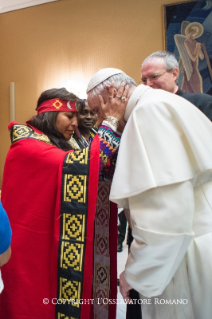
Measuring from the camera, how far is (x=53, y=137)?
64.6 inches

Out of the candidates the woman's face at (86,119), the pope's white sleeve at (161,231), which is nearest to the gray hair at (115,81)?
the pope's white sleeve at (161,231)

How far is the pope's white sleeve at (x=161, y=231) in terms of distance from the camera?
867 millimetres

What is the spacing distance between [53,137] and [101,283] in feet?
3.07

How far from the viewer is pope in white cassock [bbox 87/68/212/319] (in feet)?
2.87

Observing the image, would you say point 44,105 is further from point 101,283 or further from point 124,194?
point 101,283

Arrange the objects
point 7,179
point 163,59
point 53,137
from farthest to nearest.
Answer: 1. point 163,59
2. point 53,137
3. point 7,179

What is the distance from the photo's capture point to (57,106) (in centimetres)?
171

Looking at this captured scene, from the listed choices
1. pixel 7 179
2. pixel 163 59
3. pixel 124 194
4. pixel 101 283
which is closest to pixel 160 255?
pixel 124 194

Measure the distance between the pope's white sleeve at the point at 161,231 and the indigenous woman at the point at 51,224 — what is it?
446mm

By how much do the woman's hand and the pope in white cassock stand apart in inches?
11.4

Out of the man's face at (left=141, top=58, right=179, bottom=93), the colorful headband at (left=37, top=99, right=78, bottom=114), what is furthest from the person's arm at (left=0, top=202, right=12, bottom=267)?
the man's face at (left=141, top=58, right=179, bottom=93)

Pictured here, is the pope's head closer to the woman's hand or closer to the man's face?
the woman's hand

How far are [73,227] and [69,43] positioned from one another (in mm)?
4136

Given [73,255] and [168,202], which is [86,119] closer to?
[73,255]
